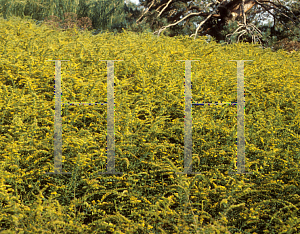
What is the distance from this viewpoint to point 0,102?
3748mm

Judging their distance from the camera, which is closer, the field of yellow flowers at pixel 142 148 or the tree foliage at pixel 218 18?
the field of yellow flowers at pixel 142 148

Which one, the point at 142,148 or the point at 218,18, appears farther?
the point at 218,18

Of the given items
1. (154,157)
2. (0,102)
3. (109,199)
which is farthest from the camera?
(0,102)

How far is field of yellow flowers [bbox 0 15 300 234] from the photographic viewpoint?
2.72 meters

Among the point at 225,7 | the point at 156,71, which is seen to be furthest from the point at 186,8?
the point at 156,71

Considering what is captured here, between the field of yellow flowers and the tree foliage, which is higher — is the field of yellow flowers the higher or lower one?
the lower one

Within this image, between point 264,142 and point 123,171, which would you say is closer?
point 123,171

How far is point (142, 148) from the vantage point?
337 centimetres

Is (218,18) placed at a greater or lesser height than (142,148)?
greater

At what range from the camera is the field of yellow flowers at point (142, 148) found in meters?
2.72

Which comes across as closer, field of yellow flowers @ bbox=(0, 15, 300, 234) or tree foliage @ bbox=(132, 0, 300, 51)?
field of yellow flowers @ bbox=(0, 15, 300, 234)

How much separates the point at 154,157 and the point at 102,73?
1630 mm

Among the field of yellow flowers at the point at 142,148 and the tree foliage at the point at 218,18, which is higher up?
the tree foliage at the point at 218,18

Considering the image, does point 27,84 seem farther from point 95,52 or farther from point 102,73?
point 95,52
